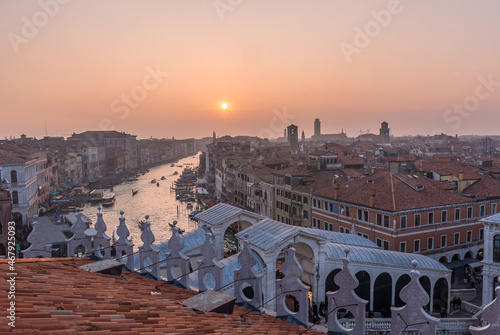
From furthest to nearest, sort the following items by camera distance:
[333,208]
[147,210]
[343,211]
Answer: [147,210] → [333,208] → [343,211]

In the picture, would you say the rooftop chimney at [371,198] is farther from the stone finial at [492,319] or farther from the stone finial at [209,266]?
the stone finial at [492,319]

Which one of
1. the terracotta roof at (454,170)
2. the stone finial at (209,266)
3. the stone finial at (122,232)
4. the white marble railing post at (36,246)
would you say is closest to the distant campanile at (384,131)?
the terracotta roof at (454,170)

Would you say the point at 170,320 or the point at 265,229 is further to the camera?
the point at 265,229

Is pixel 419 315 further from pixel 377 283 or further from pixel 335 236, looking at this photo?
pixel 335 236

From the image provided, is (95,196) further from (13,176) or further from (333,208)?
(333,208)

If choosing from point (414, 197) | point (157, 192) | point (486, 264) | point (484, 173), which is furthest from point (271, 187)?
point (157, 192)

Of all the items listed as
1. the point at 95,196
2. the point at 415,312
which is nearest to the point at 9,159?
the point at 95,196
